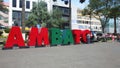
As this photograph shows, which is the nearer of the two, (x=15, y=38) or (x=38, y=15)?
(x=15, y=38)

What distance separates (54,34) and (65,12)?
239 ft

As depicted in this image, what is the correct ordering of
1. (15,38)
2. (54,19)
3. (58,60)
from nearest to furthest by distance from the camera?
(58,60)
(15,38)
(54,19)

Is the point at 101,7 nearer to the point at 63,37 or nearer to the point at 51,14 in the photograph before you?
the point at 51,14

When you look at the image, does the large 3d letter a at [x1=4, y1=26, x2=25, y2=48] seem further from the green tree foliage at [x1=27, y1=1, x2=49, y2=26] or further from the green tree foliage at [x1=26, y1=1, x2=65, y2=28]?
the green tree foliage at [x1=27, y1=1, x2=49, y2=26]

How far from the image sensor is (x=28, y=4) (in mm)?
88438

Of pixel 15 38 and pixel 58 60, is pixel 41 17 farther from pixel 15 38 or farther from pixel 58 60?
pixel 58 60

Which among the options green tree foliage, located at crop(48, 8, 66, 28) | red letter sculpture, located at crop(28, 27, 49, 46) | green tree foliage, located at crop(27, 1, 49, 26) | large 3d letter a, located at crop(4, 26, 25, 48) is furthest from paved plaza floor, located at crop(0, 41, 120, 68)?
green tree foliage, located at crop(48, 8, 66, 28)

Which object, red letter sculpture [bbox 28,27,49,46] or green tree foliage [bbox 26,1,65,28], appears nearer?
red letter sculpture [bbox 28,27,49,46]

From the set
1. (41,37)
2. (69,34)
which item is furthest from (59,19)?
(41,37)

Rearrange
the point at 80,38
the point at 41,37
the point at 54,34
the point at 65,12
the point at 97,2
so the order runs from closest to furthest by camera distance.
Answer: the point at 41,37
the point at 54,34
the point at 80,38
the point at 97,2
the point at 65,12

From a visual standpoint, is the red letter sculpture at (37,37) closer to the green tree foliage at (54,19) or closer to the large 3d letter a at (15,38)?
the large 3d letter a at (15,38)

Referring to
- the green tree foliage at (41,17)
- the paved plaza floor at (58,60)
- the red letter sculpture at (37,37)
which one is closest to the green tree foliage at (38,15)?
the green tree foliage at (41,17)

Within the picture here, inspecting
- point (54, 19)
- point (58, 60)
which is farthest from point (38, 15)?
point (58, 60)

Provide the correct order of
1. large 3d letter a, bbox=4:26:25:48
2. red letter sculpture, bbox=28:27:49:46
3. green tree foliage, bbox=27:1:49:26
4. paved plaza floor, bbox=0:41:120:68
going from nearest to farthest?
1. paved plaza floor, bbox=0:41:120:68
2. large 3d letter a, bbox=4:26:25:48
3. red letter sculpture, bbox=28:27:49:46
4. green tree foliage, bbox=27:1:49:26
